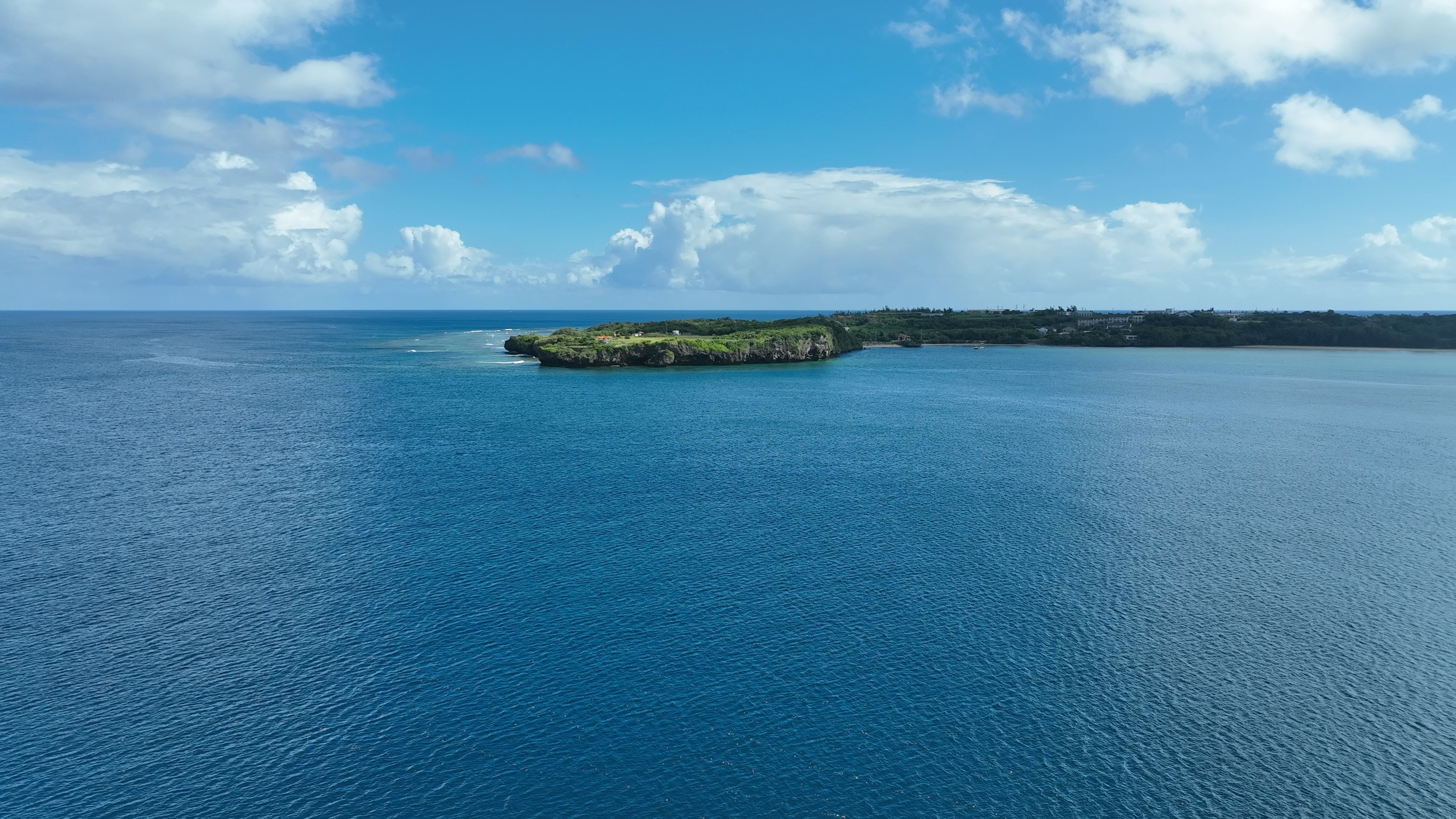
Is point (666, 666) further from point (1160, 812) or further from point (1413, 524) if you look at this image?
point (1413, 524)

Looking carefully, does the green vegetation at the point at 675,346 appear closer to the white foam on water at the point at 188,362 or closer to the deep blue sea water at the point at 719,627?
the white foam on water at the point at 188,362

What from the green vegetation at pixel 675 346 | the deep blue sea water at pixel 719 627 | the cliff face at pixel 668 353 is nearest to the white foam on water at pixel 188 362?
the green vegetation at pixel 675 346

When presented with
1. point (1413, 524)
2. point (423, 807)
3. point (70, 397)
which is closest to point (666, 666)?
point (423, 807)

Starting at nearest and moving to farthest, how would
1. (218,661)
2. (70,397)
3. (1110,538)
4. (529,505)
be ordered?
(218,661) → (1110,538) → (529,505) → (70,397)

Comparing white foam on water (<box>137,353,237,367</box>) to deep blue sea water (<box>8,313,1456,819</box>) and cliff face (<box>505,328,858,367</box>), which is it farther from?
deep blue sea water (<box>8,313,1456,819</box>)

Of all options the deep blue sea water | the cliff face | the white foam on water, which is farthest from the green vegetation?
the deep blue sea water

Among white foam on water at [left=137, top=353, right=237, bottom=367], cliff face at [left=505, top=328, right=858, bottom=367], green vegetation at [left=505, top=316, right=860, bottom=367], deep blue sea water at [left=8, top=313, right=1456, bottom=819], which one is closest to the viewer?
deep blue sea water at [left=8, top=313, right=1456, bottom=819]
